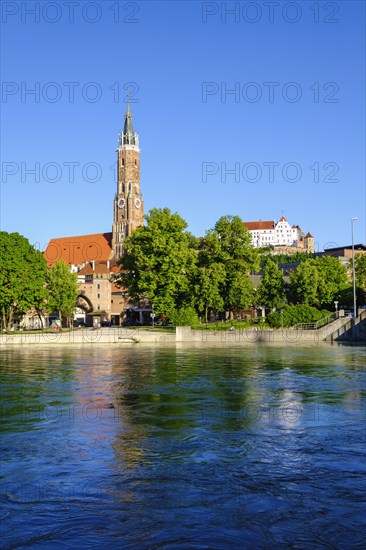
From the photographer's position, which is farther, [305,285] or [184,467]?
[305,285]

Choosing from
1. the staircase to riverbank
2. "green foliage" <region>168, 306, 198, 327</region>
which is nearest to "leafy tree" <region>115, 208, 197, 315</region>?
"green foliage" <region>168, 306, 198, 327</region>

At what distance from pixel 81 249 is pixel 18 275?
104281 mm

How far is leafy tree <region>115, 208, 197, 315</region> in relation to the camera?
8619 cm

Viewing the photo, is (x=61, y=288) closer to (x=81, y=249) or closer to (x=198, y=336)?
(x=198, y=336)

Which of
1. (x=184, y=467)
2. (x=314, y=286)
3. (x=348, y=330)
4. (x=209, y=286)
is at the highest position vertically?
(x=314, y=286)

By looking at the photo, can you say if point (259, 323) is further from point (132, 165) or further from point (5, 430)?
point (132, 165)

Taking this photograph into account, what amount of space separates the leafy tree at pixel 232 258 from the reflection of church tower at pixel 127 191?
87.1 m

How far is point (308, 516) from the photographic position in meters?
11.9

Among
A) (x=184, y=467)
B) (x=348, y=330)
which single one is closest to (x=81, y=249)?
(x=348, y=330)

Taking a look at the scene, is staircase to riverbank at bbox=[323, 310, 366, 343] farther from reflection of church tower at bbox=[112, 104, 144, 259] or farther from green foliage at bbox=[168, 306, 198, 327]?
reflection of church tower at bbox=[112, 104, 144, 259]

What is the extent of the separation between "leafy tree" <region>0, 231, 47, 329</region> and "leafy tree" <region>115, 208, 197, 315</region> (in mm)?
12351

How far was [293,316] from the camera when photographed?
85625 mm

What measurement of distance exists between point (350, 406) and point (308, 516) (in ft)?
43.8

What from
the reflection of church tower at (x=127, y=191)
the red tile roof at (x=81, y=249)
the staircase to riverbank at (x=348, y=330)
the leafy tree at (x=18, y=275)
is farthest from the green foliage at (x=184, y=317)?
the red tile roof at (x=81, y=249)
